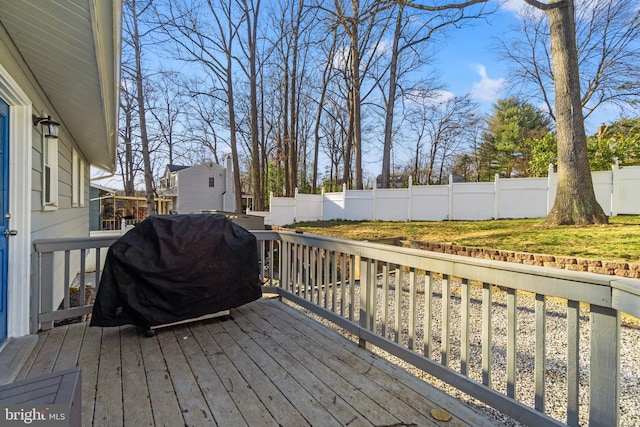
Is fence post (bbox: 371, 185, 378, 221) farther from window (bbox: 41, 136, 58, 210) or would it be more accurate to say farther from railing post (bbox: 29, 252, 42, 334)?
railing post (bbox: 29, 252, 42, 334)

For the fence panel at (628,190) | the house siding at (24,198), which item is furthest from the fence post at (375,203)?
the house siding at (24,198)

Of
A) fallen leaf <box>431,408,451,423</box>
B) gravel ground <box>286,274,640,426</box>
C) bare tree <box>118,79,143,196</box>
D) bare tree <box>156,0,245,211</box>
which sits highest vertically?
bare tree <box>156,0,245,211</box>

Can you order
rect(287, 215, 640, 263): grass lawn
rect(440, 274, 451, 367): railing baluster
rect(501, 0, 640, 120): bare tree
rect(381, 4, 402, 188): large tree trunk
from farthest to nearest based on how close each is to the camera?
rect(381, 4, 402, 188): large tree trunk < rect(501, 0, 640, 120): bare tree < rect(287, 215, 640, 263): grass lawn < rect(440, 274, 451, 367): railing baluster

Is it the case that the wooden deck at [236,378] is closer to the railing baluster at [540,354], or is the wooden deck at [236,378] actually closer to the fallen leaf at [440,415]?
the fallen leaf at [440,415]

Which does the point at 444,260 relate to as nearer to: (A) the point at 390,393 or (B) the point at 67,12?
(A) the point at 390,393

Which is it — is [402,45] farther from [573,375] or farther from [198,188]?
[573,375]

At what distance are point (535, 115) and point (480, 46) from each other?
12070 millimetres

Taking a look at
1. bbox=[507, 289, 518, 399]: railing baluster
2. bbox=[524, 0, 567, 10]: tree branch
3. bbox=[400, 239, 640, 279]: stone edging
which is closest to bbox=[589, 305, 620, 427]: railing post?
bbox=[507, 289, 518, 399]: railing baluster

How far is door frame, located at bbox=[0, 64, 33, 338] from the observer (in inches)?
102

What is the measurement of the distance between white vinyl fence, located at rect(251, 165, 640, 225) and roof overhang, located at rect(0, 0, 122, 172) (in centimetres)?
1085

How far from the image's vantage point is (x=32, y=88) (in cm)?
321

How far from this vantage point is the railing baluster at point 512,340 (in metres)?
1.66

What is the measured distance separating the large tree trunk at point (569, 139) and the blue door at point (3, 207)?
9.14 metres

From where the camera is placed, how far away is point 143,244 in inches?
106
